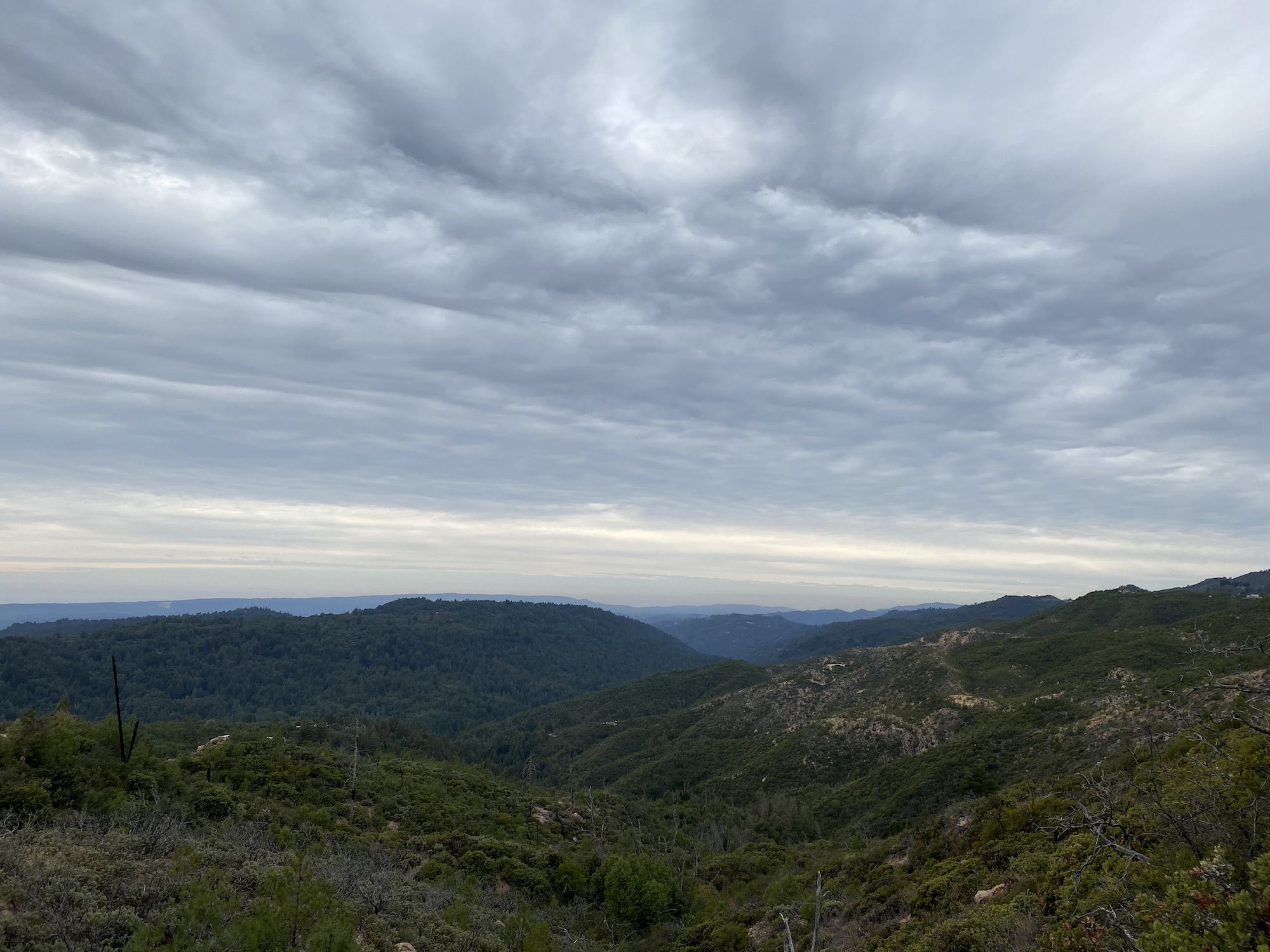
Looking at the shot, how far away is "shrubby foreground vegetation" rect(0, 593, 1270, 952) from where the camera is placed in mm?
11633

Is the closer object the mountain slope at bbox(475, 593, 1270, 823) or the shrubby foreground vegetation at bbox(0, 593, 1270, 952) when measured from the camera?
the shrubby foreground vegetation at bbox(0, 593, 1270, 952)

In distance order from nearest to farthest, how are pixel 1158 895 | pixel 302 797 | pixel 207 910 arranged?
pixel 1158 895 < pixel 207 910 < pixel 302 797

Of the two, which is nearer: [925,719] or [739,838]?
[739,838]

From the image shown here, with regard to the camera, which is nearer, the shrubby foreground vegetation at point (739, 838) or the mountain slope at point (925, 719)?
the shrubby foreground vegetation at point (739, 838)

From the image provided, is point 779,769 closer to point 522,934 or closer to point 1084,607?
point 522,934

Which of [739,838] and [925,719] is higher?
[925,719]

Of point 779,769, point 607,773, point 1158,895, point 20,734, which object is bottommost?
point 607,773

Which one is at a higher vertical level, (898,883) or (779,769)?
(898,883)

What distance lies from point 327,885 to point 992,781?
62.0 m

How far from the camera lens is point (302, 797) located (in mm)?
45000

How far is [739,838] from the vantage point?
211ft

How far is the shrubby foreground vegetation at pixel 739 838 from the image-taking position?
11.6 m

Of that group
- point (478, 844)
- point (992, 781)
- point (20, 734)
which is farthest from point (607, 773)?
point (20, 734)

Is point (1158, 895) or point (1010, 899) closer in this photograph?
point (1158, 895)
